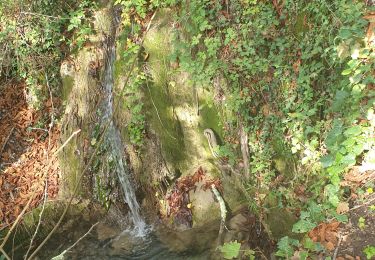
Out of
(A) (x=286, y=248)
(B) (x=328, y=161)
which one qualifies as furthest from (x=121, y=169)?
(B) (x=328, y=161)

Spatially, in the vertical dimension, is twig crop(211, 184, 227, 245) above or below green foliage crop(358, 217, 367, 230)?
above

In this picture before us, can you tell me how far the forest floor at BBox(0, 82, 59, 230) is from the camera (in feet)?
19.9

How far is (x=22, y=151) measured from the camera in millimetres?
6633

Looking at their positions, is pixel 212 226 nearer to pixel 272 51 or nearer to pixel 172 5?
pixel 272 51

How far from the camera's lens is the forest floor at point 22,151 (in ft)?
19.9

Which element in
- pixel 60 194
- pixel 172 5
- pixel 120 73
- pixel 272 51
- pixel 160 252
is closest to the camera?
pixel 272 51

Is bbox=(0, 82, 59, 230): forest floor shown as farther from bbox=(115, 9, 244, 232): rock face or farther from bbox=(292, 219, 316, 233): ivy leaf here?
bbox=(292, 219, 316, 233): ivy leaf

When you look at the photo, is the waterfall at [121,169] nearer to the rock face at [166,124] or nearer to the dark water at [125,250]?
the rock face at [166,124]

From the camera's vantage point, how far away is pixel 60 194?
19.8ft

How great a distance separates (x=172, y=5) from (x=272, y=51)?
5.89 ft

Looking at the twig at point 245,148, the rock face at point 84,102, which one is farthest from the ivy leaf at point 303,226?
the rock face at point 84,102

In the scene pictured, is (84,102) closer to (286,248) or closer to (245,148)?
(245,148)

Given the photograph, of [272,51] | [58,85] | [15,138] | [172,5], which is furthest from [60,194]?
[272,51]

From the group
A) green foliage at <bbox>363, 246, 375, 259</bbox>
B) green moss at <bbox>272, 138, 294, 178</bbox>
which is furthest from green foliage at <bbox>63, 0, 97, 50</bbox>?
green foliage at <bbox>363, 246, 375, 259</bbox>
